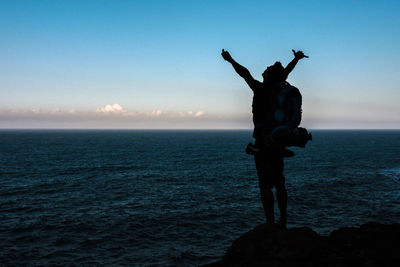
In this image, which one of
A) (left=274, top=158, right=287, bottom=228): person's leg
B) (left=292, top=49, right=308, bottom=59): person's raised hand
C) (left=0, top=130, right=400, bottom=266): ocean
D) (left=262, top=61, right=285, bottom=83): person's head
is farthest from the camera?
(left=0, top=130, right=400, bottom=266): ocean

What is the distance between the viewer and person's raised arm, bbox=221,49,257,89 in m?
5.95

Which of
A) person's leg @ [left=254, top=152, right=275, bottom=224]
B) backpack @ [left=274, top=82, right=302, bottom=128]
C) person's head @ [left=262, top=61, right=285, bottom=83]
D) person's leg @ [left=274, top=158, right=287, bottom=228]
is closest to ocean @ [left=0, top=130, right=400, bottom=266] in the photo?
person's leg @ [left=274, top=158, right=287, bottom=228]

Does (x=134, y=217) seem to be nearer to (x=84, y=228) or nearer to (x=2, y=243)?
(x=84, y=228)

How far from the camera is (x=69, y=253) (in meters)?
21.2

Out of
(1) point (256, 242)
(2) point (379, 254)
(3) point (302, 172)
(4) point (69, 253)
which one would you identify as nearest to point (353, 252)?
(2) point (379, 254)

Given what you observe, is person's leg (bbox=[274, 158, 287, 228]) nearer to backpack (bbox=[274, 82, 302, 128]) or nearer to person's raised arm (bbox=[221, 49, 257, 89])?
backpack (bbox=[274, 82, 302, 128])

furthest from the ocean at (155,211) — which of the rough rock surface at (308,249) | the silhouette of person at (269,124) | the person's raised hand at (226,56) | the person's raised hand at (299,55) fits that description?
the person's raised hand at (226,56)

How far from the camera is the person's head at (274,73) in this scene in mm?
6367

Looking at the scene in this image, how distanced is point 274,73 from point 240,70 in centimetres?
89

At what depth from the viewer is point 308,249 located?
5621 mm

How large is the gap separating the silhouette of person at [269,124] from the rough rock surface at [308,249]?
62 centimetres

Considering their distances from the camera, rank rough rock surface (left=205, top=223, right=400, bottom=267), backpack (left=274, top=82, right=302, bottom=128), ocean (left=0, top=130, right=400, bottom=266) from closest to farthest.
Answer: rough rock surface (left=205, top=223, right=400, bottom=267), backpack (left=274, top=82, right=302, bottom=128), ocean (left=0, top=130, right=400, bottom=266)

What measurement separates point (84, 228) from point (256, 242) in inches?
934

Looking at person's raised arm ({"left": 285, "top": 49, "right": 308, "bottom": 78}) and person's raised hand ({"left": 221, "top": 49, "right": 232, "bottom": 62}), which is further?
person's raised arm ({"left": 285, "top": 49, "right": 308, "bottom": 78})
